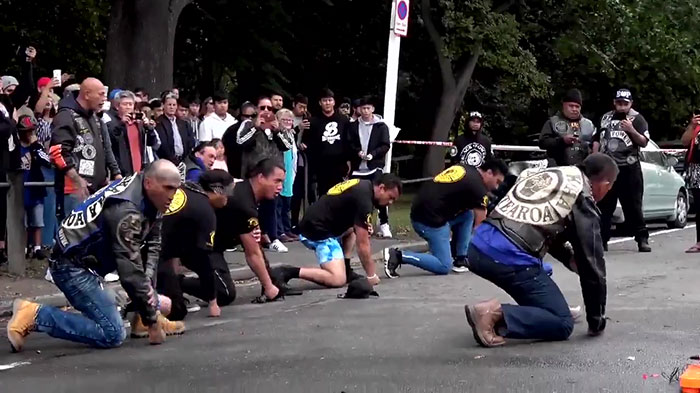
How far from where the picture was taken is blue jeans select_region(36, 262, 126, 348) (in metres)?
8.52

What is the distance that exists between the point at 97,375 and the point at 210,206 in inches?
94.0

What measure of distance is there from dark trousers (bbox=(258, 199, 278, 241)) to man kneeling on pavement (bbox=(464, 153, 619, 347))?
6581mm

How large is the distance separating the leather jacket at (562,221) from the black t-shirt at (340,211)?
3202mm

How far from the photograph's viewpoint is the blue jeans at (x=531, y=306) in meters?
8.20

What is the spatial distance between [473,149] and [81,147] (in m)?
6.92

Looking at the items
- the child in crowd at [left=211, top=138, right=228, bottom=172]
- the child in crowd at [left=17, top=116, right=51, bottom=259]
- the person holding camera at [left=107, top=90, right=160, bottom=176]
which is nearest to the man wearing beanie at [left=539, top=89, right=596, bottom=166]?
the child in crowd at [left=211, top=138, right=228, bottom=172]

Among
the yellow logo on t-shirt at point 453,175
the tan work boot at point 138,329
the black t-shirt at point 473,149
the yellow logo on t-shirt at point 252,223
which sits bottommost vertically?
the tan work boot at point 138,329

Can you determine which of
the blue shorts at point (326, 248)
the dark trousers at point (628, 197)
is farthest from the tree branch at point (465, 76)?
the blue shorts at point (326, 248)

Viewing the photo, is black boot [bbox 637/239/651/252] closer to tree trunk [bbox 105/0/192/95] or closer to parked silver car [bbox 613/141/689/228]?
parked silver car [bbox 613/141/689/228]

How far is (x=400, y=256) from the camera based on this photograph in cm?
1280

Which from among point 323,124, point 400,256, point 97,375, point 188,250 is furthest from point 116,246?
point 323,124

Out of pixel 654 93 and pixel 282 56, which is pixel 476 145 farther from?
pixel 654 93

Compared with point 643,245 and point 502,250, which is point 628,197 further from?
point 502,250

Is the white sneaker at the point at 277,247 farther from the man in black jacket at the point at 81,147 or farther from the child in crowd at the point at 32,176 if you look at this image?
the man in black jacket at the point at 81,147
